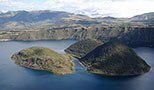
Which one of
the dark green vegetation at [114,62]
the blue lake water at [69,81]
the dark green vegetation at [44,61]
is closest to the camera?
the blue lake water at [69,81]

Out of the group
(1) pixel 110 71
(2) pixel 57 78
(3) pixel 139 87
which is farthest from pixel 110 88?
(2) pixel 57 78

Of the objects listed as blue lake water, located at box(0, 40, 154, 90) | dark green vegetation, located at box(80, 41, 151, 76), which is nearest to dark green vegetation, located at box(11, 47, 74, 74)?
blue lake water, located at box(0, 40, 154, 90)

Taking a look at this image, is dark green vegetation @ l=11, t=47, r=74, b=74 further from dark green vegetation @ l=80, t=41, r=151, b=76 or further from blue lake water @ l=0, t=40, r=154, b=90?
dark green vegetation @ l=80, t=41, r=151, b=76

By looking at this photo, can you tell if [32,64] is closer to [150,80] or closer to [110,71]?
[110,71]

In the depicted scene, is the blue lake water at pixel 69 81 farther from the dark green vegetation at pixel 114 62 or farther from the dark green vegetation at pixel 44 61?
the dark green vegetation at pixel 114 62

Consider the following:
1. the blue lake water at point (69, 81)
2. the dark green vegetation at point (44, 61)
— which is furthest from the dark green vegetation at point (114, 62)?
the dark green vegetation at point (44, 61)

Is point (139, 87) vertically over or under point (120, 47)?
under
